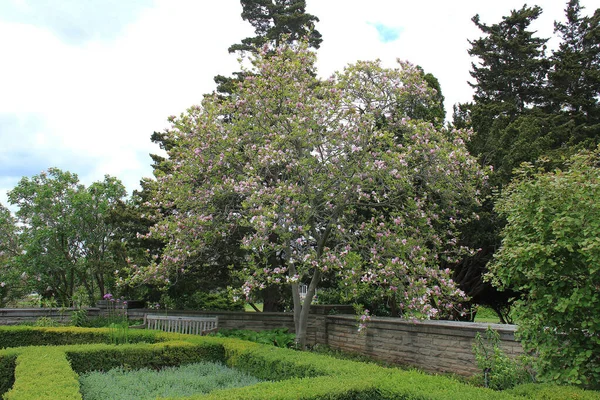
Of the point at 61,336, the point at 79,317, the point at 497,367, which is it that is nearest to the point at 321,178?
the point at 497,367

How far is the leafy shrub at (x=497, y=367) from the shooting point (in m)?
5.56

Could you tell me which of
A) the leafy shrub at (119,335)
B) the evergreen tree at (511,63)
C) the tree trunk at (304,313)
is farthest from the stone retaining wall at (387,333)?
the evergreen tree at (511,63)

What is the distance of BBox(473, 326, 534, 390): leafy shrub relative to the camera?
556cm

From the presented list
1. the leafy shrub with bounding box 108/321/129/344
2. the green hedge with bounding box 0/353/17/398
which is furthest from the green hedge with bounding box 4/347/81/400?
the leafy shrub with bounding box 108/321/129/344

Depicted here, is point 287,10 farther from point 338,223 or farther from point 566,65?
point 566,65

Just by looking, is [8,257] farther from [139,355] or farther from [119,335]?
[139,355]

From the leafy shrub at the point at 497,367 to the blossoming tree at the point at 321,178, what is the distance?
1.11m

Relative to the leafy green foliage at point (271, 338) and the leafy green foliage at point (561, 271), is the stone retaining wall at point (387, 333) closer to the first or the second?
the leafy green foliage at point (271, 338)

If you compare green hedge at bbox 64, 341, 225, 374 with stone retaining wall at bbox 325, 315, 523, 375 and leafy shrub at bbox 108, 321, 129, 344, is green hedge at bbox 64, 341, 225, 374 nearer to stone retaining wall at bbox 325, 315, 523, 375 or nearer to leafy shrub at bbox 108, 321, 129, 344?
leafy shrub at bbox 108, 321, 129, 344

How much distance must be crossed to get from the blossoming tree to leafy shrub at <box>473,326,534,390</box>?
3.65 feet

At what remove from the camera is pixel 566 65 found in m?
20.6

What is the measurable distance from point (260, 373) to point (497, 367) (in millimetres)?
3204

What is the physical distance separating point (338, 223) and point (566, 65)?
1776cm

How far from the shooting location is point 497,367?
5.77m
